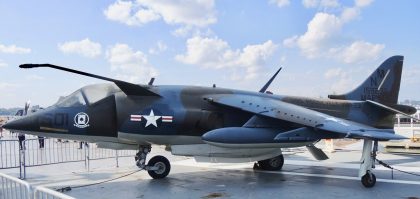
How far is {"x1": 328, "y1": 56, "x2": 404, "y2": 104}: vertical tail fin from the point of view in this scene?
11359 millimetres

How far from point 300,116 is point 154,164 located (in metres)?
3.83

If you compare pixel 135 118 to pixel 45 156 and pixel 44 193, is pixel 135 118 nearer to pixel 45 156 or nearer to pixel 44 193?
pixel 44 193

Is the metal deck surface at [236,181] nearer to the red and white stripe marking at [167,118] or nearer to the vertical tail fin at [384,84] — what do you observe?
the red and white stripe marking at [167,118]

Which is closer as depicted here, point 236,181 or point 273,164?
point 236,181

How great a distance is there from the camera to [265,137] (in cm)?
868

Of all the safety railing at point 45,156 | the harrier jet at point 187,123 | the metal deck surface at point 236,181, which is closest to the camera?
the metal deck surface at point 236,181

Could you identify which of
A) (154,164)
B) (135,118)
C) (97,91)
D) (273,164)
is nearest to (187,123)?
(135,118)

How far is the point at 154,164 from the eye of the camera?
966cm

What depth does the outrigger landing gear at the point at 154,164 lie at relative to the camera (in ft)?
31.3

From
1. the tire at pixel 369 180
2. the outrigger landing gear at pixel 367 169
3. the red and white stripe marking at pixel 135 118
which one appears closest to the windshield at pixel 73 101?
the red and white stripe marking at pixel 135 118

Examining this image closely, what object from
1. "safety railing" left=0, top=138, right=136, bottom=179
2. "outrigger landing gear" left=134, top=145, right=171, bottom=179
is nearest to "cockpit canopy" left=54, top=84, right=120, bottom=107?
"outrigger landing gear" left=134, top=145, right=171, bottom=179

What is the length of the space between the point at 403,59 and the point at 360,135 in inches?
194

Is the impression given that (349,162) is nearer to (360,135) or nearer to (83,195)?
(360,135)

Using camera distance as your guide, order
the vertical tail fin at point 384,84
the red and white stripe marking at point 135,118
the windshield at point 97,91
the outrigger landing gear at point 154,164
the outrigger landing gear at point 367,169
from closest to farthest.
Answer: the outrigger landing gear at point 367,169, the red and white stripe marking at point 135,118, the windshield at point 97,91, the outrigger landing gear at point 154,164, the vertical tail fin at point 384,84
